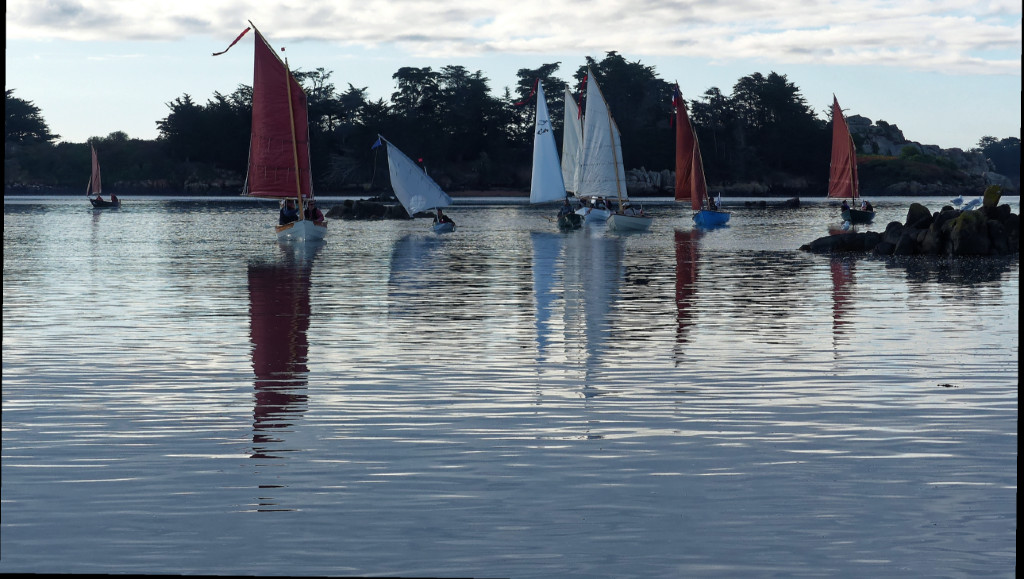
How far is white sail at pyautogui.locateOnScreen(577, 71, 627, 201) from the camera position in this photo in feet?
251

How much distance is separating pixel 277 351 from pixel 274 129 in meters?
45.1

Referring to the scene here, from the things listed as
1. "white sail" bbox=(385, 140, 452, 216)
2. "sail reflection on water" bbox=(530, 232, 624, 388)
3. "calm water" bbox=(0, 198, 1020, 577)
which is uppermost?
"white sail" bbox=(385, 140, 452, 216)

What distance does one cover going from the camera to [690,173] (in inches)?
3406

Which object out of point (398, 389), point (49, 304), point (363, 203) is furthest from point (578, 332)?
point (363, 203)

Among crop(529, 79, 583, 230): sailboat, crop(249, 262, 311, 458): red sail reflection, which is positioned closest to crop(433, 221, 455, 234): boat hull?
crop(529, 79, 583, 230): sailboat

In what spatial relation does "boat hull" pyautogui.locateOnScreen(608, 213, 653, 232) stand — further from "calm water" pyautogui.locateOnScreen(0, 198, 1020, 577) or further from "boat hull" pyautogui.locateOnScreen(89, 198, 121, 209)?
"boat hull" pyautogui.locateOnScreen(89, 198, 121, 209)

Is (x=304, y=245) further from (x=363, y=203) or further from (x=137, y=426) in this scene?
(x=363, y=203)

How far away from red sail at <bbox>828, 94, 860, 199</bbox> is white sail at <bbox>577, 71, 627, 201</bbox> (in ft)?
75.0

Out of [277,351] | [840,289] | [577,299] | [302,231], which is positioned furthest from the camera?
[302,231]

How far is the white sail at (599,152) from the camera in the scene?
7662 centimetres

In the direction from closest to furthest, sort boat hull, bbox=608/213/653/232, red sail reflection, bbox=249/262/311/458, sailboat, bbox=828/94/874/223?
1. red sail reflection, bbox=249/262/311/458
2. boat hull, bbox=608/213/653/232
3. sailboat, bbox=828/94/874/223

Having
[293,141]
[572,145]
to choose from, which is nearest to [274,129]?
[293,141]

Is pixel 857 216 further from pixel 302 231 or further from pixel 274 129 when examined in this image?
pixel 274 129

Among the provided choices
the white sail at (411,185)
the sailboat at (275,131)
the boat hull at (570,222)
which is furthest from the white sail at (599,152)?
the sailboat at (275,131)
